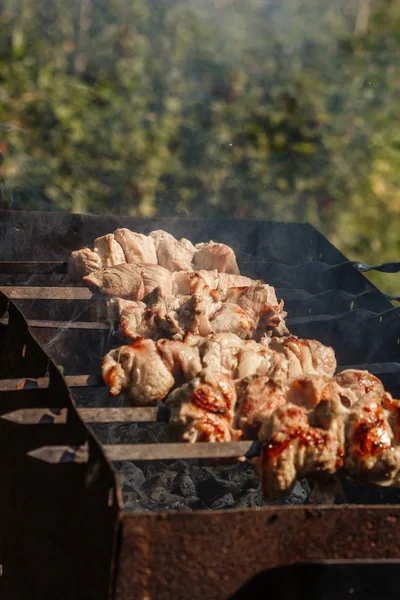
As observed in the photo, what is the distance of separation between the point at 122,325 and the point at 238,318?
541mm

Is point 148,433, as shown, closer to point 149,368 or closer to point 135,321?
point 135,321

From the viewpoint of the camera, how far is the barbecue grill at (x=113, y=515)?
220cm

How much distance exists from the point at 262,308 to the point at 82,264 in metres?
0.97

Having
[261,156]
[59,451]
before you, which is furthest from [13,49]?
[59,451]

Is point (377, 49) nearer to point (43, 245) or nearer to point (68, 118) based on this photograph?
point (68, 118)

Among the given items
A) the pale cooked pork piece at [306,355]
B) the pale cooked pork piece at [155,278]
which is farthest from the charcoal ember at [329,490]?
the pale cooked pork piece at [155,278]

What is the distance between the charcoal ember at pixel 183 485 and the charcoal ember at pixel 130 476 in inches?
6.8

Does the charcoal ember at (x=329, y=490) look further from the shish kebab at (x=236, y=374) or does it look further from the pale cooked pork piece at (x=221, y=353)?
the pale cooked pork piece at (x=221, y=353)

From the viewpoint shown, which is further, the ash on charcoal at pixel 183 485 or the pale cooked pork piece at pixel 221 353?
the ash on charcoal at pixel 183 485

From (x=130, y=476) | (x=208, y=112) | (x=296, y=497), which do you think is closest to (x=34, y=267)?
(x=130, y=476)

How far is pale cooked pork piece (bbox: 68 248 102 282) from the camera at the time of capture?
3799 millimetres

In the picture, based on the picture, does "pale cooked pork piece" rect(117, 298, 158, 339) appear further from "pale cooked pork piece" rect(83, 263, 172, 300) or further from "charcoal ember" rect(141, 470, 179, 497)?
"charcoal ember" rect(141, 470, 179, 497)

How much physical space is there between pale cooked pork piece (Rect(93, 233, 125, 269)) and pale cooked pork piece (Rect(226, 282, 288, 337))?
686 millimetres

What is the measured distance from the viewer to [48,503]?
2.61 meters
